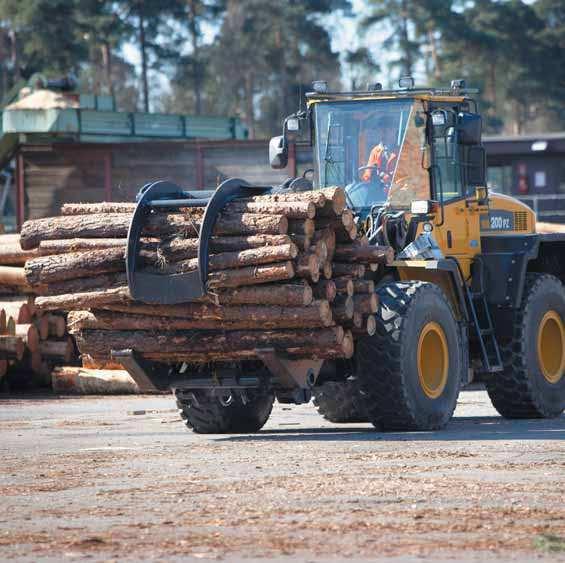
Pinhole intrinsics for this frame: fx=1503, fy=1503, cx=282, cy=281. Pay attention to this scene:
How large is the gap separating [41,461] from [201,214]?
261 centimetres

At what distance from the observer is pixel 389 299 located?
1359cm

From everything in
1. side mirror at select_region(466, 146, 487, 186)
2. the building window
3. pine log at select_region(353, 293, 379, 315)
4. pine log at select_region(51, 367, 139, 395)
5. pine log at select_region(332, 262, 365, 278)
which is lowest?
pine log at select_region(51, 367, 139, 395)

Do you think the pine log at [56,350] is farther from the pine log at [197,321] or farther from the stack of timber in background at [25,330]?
the pine log at [197,321]

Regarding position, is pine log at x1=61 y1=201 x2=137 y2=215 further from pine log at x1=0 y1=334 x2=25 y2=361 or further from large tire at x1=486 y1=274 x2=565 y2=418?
pine log at x1=0 y1=334 x2=25 y2=361

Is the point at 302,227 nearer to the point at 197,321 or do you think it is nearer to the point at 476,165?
the point at 197,321

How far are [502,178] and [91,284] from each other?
29026 mm

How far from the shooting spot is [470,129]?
1464cm

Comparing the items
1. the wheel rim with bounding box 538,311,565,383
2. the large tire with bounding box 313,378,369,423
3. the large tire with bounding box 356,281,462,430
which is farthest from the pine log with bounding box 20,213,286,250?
the wheel rim with bounding box 538,311,565,383

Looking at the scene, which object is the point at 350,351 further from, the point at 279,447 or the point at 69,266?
the point at 69,266

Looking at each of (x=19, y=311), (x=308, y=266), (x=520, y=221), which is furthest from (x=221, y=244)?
(x=19, y=311)

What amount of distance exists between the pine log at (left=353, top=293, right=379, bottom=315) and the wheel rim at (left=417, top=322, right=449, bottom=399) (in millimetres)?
925

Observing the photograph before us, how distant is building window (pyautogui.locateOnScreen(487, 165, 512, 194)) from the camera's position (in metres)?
40.8

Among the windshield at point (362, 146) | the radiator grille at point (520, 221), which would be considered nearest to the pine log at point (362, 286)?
the windshield at point (362, 146)

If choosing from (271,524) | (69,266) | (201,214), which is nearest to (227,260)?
(201,214)
